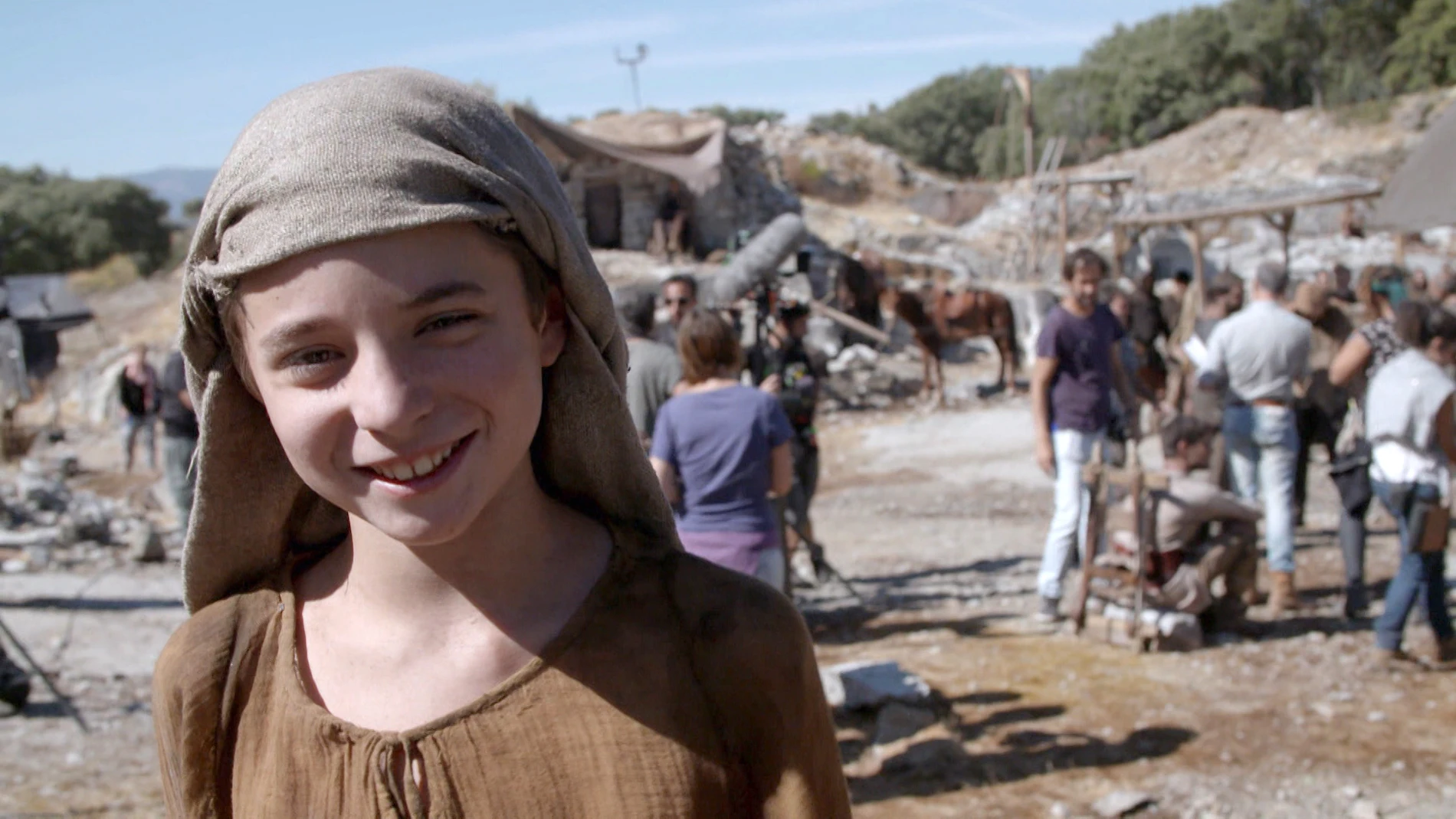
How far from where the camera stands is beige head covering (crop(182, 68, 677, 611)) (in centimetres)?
104

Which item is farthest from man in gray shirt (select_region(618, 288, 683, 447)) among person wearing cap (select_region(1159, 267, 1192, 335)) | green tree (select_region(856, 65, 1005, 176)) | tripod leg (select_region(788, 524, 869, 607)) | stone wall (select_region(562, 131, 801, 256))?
green tree (select_region(856, 65, 1005, 176))

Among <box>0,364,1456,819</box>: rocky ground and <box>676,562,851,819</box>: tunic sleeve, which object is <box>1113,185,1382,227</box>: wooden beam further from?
<box>676,562,851,819</box>: tunic sleeve

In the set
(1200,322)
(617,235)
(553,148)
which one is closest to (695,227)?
(617,235)

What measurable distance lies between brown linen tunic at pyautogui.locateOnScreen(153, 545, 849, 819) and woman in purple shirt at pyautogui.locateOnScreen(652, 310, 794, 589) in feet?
10.0

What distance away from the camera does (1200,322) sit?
809 cm

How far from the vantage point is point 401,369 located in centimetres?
105

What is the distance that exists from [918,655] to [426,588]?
5.20 metres

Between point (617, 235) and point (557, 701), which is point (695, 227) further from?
point (557, 701)

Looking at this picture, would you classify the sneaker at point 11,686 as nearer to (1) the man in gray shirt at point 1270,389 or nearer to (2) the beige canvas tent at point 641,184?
(1) the man in gray shirt at point 1270,389

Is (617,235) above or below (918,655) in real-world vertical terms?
above

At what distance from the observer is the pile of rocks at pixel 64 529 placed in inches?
377

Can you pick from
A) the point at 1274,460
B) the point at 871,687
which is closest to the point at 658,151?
the point at 1274,460

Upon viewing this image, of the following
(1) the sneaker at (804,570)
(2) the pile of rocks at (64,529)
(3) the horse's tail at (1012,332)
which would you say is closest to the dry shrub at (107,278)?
(2) the pile of rocks at (64,529)

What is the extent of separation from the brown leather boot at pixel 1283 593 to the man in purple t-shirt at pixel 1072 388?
107 centimetres
